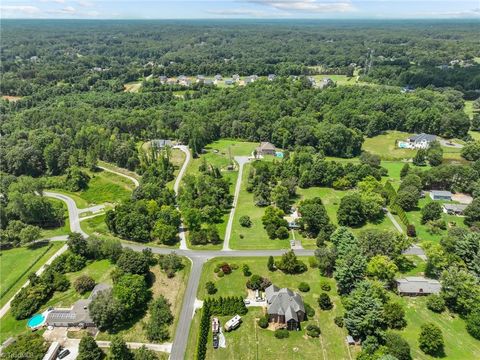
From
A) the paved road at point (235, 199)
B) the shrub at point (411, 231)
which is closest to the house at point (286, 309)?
the paved road at point (235, 199)

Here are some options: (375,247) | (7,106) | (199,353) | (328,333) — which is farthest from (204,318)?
(7,106)

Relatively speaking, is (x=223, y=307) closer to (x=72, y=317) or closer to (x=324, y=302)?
(x=324, y=302)

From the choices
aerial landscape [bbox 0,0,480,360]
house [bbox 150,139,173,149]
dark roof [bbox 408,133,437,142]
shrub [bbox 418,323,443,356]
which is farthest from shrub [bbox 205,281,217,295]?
dark roof [bbox 408,133,437,142]

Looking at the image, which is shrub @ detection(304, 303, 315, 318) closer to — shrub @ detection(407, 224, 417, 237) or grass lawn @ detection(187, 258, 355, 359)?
grass lawn @ detection(187, 258, 355, 359)

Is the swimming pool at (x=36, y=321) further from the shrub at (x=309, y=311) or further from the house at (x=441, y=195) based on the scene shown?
the house at (x=441, y=195)

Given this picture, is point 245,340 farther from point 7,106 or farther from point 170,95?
point 7,106
